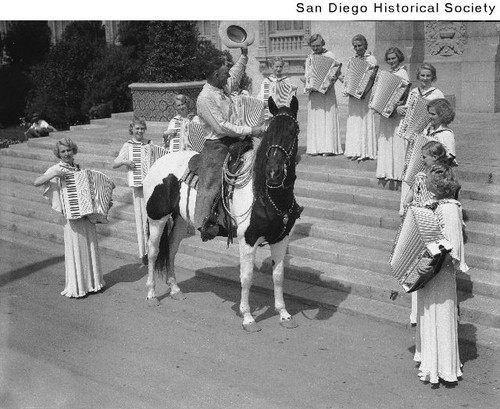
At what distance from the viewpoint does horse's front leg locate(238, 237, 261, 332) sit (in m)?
9.00

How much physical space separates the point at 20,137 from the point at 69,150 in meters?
16.3

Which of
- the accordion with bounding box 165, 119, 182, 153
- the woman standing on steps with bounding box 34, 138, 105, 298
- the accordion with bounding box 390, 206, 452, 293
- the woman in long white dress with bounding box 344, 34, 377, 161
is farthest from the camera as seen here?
the woman in long white dress with bounding box 344, 34, 377, 161

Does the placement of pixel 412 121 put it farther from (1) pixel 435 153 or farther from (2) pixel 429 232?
(2) pixel 429 232

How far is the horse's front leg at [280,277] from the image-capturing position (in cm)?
915

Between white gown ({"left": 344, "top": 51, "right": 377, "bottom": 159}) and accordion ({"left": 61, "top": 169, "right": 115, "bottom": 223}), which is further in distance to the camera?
white gown ({"left": 344, "top": 51, "right": 377, "bottom": 159})

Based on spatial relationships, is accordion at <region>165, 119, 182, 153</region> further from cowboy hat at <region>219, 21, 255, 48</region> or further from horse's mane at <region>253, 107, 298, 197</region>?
horse's mane at <region>253, 107, 298, 197</region>

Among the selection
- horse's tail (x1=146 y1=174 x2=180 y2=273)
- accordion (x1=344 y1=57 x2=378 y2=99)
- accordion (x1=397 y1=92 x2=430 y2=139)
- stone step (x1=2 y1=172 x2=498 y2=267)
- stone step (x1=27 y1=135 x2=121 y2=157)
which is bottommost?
stone step (x1=2 y1=172 x2=498 y2=267)

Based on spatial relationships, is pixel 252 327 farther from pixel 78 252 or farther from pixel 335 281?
pixel 78 252

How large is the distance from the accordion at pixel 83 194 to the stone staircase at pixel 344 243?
5.88ft

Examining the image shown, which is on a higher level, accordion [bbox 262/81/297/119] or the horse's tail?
accordion [bbox 262/81/297/119]

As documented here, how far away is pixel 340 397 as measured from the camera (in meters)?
7.31

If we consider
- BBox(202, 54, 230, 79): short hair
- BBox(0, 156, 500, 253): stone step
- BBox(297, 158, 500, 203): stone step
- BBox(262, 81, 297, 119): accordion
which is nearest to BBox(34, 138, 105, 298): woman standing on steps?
BBox(0, 156, 500, 253): stone step

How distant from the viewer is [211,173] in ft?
30.5

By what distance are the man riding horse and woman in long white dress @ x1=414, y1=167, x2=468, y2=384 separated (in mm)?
2569
